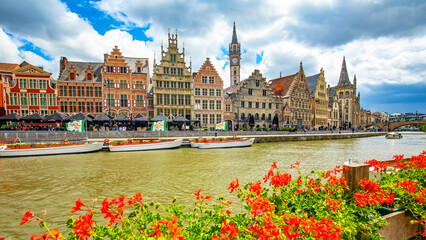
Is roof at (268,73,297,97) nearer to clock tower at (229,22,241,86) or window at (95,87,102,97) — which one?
clock tower at (229,22,241,86)

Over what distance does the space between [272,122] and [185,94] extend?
72.9 feet

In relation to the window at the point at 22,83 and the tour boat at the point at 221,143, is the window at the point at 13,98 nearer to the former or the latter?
the window at the point at 22,83

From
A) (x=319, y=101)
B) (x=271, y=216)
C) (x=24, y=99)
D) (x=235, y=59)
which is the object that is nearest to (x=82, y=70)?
(x=24, y=99)

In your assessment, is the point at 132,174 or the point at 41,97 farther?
the point at 41,97

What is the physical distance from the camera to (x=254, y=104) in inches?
1880

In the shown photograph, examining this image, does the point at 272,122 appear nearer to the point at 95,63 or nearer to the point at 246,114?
the point at 246,114

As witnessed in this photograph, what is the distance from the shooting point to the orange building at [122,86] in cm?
3712

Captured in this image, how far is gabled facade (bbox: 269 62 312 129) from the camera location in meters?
53.2

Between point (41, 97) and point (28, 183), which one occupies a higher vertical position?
point (41, 97)

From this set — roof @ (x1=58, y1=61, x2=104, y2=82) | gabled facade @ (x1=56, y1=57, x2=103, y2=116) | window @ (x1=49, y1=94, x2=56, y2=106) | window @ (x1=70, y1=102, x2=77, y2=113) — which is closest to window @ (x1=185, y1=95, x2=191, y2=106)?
gabled facade @ (x1=56, y1=57, x2=103, y2=116)

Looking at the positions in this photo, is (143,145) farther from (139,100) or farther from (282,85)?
(282,85)

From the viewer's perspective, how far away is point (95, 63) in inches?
1593

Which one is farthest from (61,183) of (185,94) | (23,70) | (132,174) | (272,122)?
(272,122)

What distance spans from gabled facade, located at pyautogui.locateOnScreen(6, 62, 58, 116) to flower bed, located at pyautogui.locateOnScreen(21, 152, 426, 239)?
135 feet
